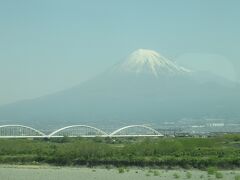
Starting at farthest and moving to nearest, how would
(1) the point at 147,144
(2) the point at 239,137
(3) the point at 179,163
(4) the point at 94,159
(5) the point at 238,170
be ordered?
(2) the point at 239,137, (1) the point at 147,144, (4) the point at 94,159, (3) the point at 179,163, (5) the point at 238,170

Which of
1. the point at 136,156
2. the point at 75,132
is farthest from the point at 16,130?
the point at 136,156

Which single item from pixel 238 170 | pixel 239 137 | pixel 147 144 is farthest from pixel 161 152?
pixel 239 137

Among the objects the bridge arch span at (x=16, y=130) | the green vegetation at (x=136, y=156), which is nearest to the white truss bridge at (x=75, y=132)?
the bridge arch span at (x=16, y=130)

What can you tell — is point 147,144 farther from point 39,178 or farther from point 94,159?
point 39,178

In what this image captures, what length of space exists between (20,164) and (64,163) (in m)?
3.87

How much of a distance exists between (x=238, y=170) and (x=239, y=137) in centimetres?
3365

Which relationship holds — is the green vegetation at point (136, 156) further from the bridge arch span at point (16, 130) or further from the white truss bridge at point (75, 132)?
the bridge arch span at point (16, 130)

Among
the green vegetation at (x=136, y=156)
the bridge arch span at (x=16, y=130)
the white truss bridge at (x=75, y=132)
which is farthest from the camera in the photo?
the bridge arch span at (x=16, y=130)

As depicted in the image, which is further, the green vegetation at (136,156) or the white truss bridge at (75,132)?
the white truss bridge at (75,132)

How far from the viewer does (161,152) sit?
44.5 m

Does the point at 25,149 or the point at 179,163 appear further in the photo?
the point at 25,149

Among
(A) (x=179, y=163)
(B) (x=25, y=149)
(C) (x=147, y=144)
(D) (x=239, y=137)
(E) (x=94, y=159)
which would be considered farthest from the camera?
(D) (x=239, y=137)

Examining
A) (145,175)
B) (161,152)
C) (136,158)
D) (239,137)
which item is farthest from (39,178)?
(239,137)

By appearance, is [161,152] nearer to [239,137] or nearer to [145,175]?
[145,175]
